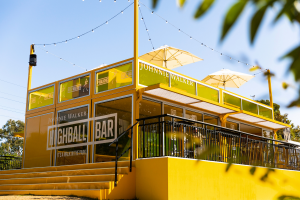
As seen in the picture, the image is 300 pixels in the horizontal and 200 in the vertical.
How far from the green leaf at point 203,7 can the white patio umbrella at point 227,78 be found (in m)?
14.7

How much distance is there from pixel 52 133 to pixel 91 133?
199 cm

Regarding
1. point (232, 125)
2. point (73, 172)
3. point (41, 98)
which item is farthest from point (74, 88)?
point (232, 125)

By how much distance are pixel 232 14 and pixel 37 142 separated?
12.2 metres

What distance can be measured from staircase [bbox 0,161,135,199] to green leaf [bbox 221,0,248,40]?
708cm

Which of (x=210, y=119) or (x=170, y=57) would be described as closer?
(x=210, y=119)

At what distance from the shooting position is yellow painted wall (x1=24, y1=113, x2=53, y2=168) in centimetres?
1150

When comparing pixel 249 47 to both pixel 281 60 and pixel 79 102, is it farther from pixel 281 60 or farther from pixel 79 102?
pixel 79 102

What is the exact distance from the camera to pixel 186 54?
1305 cm

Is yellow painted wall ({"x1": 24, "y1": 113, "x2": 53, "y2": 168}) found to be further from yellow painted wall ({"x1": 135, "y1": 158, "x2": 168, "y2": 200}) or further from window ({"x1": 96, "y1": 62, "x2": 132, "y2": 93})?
yellow painted wall ({"x1": 135, "y1": 158, "x2": 168, "y2": 200})

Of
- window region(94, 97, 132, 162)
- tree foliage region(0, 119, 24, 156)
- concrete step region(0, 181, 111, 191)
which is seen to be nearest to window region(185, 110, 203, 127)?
window region(94, 97, 132, 162)

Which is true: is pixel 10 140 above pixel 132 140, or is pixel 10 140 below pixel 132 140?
above

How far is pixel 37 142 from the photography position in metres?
11.9

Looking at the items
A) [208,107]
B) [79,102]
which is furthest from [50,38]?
[208,107]

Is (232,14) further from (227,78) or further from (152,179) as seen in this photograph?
(227,78)
